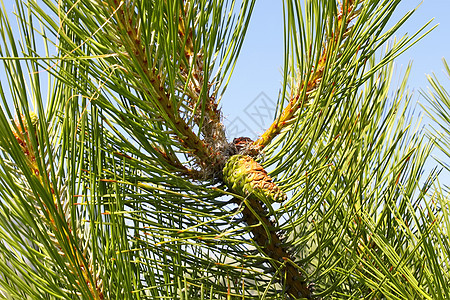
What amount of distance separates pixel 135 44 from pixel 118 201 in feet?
0.66

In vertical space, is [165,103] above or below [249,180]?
above

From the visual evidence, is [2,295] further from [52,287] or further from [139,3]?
[139,3]

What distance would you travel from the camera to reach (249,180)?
68cm

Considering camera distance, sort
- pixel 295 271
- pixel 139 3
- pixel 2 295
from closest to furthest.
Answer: pixel 139 3 < pixel 2 295 < pixel 295 271

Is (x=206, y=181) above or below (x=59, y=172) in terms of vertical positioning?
below

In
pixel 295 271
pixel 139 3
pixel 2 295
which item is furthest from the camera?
pixel 295 271

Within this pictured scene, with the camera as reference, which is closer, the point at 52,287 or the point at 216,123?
the point at 52,287

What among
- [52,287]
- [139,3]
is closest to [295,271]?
[52,287]

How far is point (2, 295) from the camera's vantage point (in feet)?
2.30

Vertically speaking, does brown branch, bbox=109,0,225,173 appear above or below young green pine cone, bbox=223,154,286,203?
above

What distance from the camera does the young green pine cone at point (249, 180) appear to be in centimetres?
65

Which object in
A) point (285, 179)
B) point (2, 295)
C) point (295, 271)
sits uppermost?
point (2, 295)

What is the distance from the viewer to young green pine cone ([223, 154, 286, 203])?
0.65 meters

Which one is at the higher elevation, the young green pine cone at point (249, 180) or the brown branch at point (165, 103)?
the brown branch at point (165, 103)
